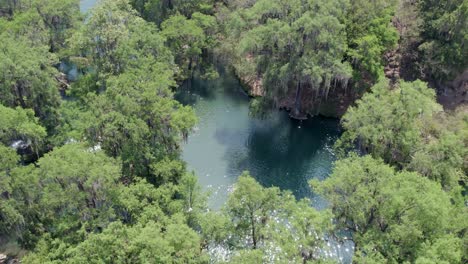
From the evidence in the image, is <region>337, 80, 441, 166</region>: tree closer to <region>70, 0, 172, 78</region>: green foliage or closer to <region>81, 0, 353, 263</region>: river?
<region>81, 0, 353, 263</region>: river

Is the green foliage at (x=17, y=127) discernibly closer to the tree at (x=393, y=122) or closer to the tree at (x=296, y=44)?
the tree at (x=296, y=44)

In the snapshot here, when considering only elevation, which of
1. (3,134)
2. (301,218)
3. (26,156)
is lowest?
(26,156)

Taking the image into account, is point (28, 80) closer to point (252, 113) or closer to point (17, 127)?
point (17, 127)

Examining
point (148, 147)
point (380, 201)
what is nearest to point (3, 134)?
point (148, 147)

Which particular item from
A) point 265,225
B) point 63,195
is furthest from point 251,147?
point 63,195

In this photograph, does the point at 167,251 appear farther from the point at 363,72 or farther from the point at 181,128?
the point at 363,72

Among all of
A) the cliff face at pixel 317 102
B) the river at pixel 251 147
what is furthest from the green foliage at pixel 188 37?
the cliff face at pixel 317 102
